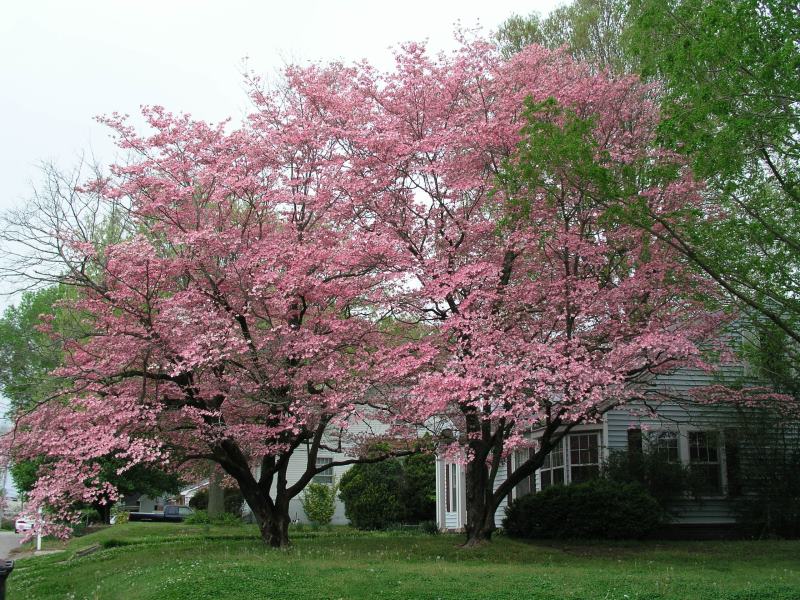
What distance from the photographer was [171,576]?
456 inches

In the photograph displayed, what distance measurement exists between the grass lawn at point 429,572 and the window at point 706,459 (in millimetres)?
2219

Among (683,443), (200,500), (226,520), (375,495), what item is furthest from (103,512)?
(683,443)

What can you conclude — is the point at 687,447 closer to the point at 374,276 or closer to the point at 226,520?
the point at 374,276

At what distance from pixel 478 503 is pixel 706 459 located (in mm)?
6715

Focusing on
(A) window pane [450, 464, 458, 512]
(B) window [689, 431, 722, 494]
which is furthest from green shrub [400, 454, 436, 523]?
(B) window [689, 431, 722, 494]

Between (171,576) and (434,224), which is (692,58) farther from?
(171,576)

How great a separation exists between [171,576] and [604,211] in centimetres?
923

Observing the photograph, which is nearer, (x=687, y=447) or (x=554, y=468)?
(x=687, y=447)

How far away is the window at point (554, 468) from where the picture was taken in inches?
831

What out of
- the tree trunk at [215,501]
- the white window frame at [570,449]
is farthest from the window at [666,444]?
the tree trunk at [215,501]

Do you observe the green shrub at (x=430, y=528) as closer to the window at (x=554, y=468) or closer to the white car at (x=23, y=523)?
the window at (x=554, y=468)

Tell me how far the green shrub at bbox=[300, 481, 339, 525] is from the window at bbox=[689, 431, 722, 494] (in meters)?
16.8

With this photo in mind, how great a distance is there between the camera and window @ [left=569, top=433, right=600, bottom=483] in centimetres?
2022

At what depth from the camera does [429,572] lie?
11719 mm
